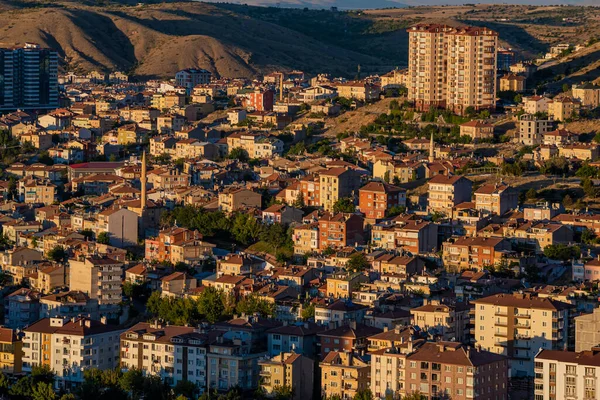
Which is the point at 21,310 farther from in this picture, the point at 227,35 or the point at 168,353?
the point at 227,35

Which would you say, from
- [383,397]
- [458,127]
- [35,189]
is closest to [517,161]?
[458,127]

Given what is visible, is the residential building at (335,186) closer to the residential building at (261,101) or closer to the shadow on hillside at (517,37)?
the residential building at (261,101)

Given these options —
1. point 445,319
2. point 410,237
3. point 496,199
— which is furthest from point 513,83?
point 445,319

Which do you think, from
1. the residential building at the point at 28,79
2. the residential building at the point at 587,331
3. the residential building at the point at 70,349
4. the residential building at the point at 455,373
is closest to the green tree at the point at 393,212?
the residential building at the point at 70,349

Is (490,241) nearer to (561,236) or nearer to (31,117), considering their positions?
(561,236)

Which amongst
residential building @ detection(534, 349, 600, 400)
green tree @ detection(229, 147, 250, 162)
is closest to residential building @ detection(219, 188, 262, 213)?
green tree @ detection(229, 147, 250, 162)

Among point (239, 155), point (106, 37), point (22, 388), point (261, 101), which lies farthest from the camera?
point (106, 37)
